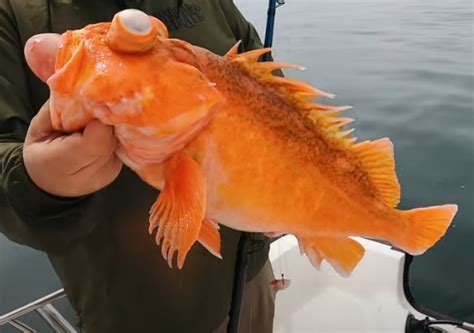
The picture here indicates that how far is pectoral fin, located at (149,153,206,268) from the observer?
1.08m

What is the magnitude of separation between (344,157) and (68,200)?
2.22 ft

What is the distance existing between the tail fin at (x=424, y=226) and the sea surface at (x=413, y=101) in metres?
2.49

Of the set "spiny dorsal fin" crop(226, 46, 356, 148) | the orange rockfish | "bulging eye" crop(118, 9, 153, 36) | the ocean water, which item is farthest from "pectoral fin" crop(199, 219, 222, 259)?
the ocean water

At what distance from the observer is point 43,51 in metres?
1.04

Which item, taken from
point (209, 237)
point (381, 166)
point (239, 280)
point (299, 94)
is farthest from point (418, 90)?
point (209, 237)

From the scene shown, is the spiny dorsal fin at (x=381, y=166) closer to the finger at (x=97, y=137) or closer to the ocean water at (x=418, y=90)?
the finger at (x=97, y=137)

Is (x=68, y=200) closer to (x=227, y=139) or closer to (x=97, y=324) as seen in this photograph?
(x=227, y=139)

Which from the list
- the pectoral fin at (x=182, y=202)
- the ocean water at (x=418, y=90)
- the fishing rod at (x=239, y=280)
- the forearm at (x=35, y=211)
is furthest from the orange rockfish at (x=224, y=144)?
the ocean water at (x=418, y=90)

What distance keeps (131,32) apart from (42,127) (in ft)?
0.96

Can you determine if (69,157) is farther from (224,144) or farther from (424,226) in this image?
(424,226)

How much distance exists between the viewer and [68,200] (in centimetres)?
117

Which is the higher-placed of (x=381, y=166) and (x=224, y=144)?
(x=224, y=144)

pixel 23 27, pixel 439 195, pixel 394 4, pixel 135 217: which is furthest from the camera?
pixel 394 4

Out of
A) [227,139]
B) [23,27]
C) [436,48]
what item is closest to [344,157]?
[227,139]
